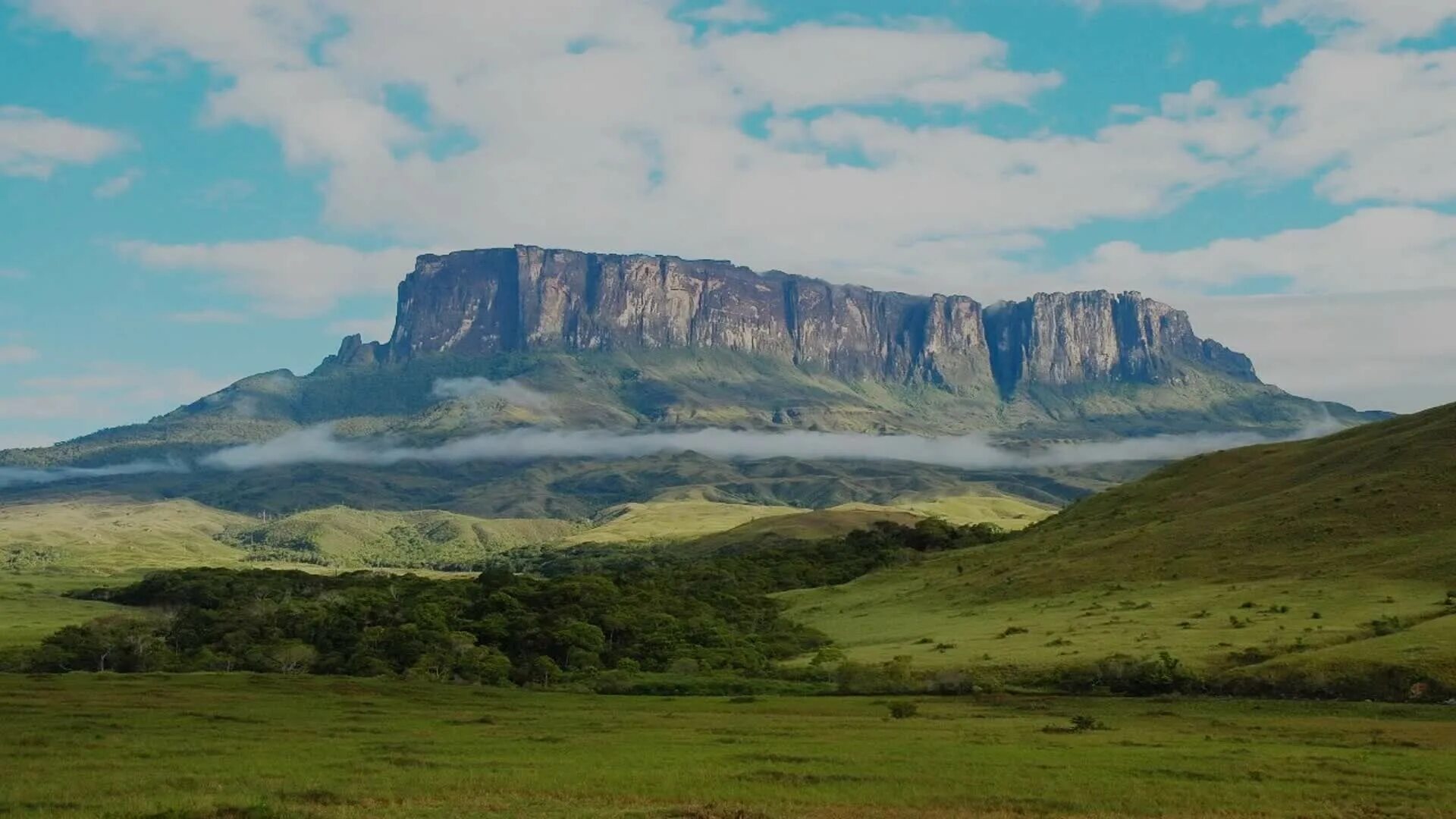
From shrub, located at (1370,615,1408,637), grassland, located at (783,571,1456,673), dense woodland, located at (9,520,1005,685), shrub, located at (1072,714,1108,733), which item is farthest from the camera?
dense woodland, located at (9,520,1005,685)

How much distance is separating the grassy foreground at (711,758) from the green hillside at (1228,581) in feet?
32.0

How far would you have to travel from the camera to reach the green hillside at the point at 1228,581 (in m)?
77.8

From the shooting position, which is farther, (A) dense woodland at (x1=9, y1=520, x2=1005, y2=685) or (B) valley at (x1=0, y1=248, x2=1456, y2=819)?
(A) dense woodland at (x1=9, y1=520, x2=1005, y2=685)

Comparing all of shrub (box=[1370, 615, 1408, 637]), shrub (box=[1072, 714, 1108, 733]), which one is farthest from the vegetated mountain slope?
shrub (box=[1072, 714, 1108, 733])

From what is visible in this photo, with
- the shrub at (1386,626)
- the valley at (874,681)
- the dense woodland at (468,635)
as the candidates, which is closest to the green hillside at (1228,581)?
the shrub at (1386,626)

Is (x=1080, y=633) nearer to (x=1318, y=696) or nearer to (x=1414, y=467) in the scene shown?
(x=1318, y=696)

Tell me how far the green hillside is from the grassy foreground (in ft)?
32.0

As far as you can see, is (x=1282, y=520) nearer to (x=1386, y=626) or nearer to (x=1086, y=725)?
(x=1386, y=626)

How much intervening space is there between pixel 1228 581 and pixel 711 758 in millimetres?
72962

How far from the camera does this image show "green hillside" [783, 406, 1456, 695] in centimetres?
7781

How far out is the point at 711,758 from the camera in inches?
1965

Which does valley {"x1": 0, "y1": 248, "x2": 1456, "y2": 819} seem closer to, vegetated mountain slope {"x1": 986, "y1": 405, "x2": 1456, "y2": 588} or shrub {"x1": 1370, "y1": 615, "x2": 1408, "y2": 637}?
shrub {"x1": 1370, "y1": 615, "x2": 1408, "y2": 637}

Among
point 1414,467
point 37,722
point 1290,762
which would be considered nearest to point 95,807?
point 37,722

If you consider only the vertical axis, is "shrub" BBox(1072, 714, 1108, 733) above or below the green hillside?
below
